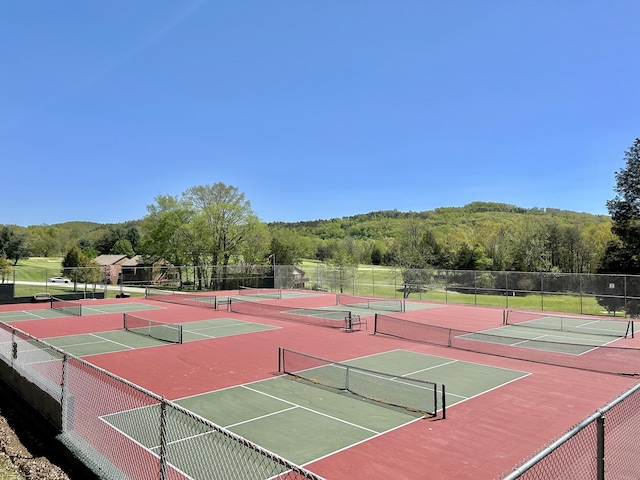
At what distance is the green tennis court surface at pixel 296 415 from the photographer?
879cm

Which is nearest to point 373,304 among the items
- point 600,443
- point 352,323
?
point 352,323

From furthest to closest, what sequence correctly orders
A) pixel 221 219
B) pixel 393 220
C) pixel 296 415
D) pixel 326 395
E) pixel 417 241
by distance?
pixel 393 220, pixel 417 241, pixel 221 219, pixel 326 395, pixel 296 415

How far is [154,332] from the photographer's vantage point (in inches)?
854

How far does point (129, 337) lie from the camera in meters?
21.0

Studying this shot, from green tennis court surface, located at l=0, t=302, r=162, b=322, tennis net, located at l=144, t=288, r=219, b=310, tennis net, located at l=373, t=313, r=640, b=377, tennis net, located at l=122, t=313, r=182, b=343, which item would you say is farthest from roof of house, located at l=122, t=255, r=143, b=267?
tennis net, located at l=373, t=313, r=640, b=377

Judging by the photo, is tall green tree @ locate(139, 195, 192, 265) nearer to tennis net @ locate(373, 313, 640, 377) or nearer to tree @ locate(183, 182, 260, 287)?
tree @ locate(183, 182, 260, 287)

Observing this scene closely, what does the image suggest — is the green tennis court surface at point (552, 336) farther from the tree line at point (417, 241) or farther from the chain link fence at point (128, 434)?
the tree line at point (417, 241)

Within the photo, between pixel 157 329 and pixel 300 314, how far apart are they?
9057 millimetres

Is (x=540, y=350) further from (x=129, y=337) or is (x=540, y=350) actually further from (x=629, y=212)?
(x=629, y=212)

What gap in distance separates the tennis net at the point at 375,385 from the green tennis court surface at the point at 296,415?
0.23 m

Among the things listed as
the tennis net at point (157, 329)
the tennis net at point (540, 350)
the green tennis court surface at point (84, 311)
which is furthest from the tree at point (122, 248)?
the tennis net at point (540, 350)

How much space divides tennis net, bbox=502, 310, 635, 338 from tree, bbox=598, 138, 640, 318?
703 inches

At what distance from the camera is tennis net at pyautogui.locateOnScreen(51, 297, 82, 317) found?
29092mm

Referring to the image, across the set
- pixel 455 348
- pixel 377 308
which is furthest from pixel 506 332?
pixel 377 308
